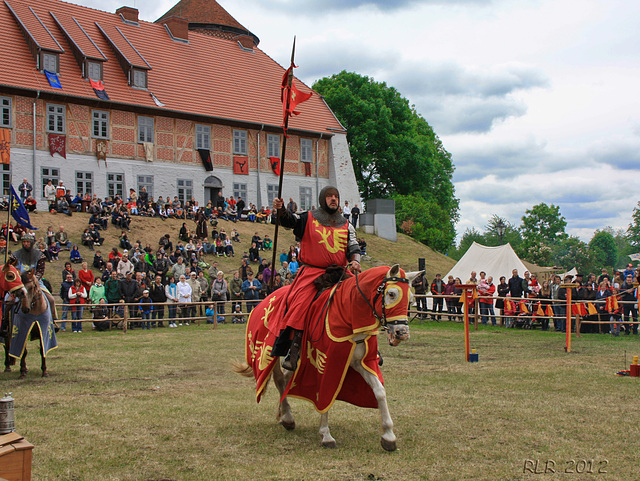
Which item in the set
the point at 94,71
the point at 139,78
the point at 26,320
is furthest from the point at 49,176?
the point at 26,320

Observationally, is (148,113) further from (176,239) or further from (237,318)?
(237,318)

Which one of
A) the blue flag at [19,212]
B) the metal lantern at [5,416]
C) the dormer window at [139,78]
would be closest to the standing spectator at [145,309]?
the blue flag at [19,212]

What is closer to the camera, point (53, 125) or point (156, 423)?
point (156, 423)

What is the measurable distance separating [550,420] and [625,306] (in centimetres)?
1323

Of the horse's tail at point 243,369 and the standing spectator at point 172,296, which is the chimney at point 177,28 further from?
the horse's tail at point 243,369

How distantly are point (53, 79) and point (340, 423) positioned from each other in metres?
31.4

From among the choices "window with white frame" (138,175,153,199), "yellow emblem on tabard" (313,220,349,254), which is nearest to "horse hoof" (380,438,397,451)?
"yellow emblem on tabard" (313,220,349,254)

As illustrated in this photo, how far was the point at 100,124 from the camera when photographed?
35500mm

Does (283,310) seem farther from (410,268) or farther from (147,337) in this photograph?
(410,268)

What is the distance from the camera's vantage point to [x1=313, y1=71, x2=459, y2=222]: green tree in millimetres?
49312

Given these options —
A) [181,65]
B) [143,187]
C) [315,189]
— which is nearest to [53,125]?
[143,187]

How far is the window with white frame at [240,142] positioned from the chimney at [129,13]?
33.8 feet

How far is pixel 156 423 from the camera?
796cm

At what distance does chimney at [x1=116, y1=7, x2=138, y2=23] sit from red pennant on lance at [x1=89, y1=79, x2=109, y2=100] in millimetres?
8321
